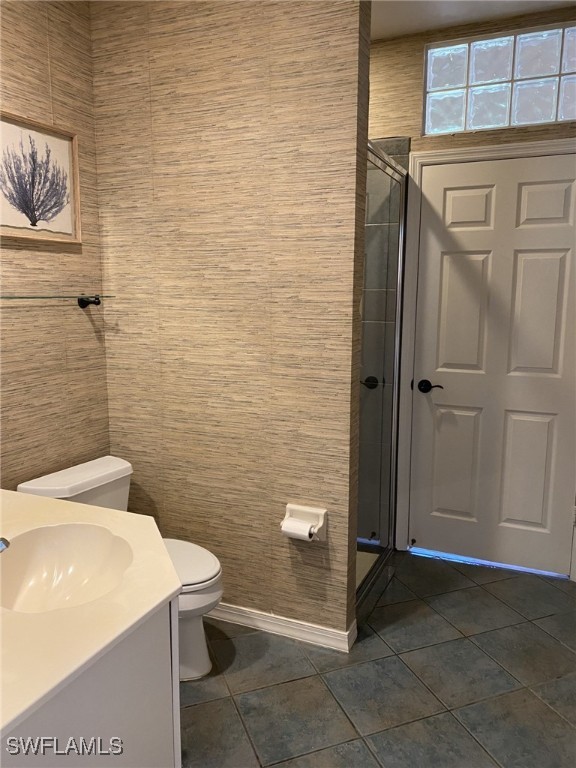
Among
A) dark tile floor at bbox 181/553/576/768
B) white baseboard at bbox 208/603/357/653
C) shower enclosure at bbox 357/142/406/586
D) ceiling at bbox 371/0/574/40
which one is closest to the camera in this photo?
dark tile floor at bbox 181/553/576/768

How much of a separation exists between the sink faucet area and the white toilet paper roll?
78cm

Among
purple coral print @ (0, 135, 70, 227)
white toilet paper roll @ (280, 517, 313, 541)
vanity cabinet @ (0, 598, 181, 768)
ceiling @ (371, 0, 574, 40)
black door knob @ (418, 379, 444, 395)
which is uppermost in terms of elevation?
ceiling @ (371, 0, 574, 40)

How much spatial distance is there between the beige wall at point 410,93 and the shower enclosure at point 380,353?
28 centimetres

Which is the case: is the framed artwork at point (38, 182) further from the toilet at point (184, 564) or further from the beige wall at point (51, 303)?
the toilet at point (184, 564)

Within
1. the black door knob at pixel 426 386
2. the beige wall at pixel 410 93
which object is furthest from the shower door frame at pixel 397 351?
the beige wall at pixel 410 93

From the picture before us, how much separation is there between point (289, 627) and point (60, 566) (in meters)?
1.22

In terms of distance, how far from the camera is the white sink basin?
1.40 m

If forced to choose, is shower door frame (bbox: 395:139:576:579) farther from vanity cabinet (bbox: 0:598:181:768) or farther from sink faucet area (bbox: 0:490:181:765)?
vanity cabinet (bbox: 0:598:181:768)

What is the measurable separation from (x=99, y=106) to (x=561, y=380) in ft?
8.28

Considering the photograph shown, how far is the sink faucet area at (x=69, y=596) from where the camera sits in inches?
36.9

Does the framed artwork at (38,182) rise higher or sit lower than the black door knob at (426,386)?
higher

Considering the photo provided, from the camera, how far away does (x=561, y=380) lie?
2.80 m

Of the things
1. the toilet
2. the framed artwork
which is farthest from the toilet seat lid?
the framed artwork

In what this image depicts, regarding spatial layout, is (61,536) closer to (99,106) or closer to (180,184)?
(180,184)
